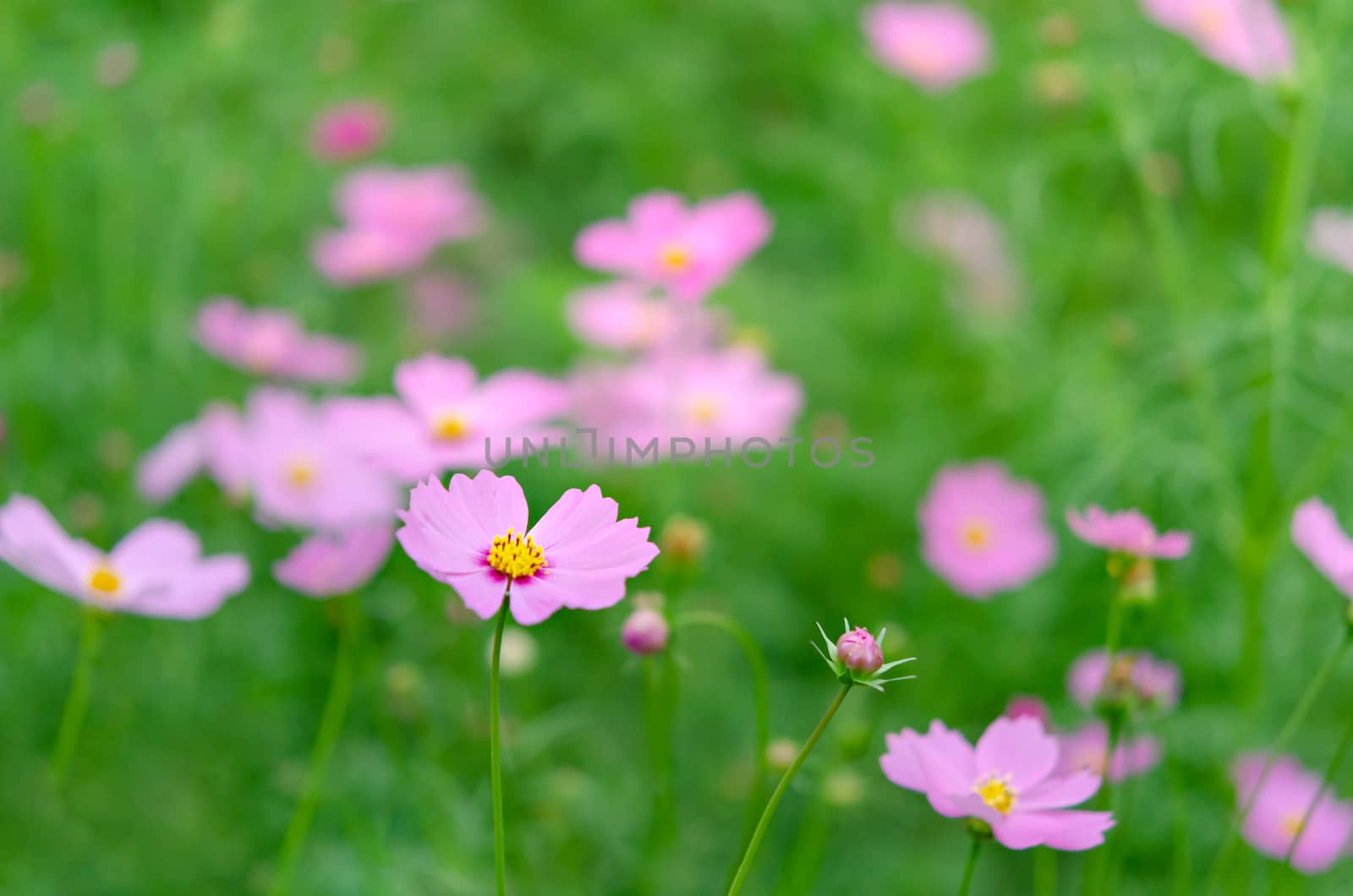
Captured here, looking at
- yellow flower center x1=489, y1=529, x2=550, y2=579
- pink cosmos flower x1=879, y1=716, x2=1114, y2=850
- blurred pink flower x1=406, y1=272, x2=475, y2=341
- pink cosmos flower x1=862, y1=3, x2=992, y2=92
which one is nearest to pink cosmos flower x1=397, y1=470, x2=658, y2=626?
yellow flower center x1=489, y1=529, x2=550, y2=579

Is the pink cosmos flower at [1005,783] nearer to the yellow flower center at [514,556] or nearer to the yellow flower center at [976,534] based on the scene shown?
the yellow flower center at [514,556]

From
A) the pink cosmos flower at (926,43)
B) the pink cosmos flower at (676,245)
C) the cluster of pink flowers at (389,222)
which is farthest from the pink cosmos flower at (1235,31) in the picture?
the cluster of pink flowers at (389,222)

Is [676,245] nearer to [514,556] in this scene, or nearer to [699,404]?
[699,404]

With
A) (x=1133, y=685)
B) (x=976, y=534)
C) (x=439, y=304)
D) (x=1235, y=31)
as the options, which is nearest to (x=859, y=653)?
(x=1133, y=685)

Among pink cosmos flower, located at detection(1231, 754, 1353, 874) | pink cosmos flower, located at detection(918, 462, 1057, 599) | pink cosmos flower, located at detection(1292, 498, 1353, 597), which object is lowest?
pink cosmos flower, located at detection(1231, 754, 1353, 874)

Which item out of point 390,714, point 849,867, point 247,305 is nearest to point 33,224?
point 247,305

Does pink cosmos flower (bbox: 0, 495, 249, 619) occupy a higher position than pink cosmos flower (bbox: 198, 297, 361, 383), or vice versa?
pink cosmos flower (bbox: 0, 495, 249, 619)

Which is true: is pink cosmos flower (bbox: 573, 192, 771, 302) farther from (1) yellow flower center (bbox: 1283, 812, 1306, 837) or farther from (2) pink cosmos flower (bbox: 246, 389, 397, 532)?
(1) yellow flower center (bbox: 1283, 812, 1306, 837)
